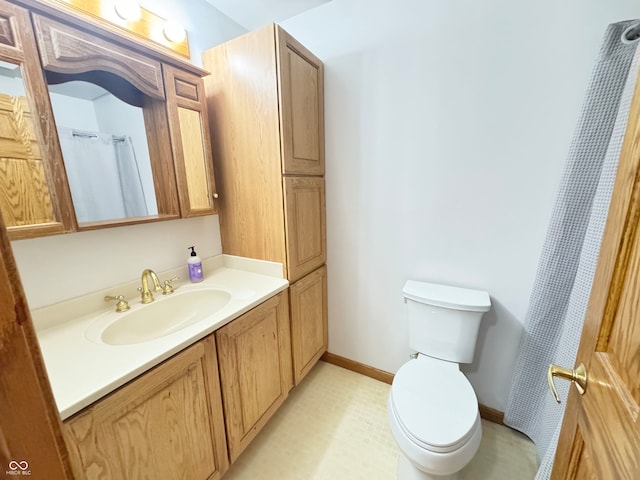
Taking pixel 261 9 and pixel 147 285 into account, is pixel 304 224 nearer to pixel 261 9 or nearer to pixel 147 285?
pixel 147 285

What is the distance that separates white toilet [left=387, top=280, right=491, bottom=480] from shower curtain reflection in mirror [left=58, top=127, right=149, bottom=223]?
1.45 meters

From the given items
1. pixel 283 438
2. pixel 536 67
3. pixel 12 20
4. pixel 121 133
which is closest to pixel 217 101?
pixel 121 133

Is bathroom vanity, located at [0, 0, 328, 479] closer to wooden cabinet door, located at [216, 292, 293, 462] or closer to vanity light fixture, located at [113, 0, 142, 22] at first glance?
wooden cabinet door, located at [216, 292, 293, 462]

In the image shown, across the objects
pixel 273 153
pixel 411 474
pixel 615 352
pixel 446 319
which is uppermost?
pixel 273 153

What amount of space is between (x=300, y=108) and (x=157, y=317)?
1275 mm

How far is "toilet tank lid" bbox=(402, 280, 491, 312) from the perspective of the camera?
4.23ft

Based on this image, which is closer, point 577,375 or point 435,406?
point 577,375

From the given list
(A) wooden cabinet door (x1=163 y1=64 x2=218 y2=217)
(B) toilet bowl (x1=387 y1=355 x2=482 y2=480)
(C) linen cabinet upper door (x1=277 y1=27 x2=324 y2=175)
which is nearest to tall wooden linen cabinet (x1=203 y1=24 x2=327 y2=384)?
(C) linen cabinet upper door (x1=277 y1=27 x2=324 y2=175)

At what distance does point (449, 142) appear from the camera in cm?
135

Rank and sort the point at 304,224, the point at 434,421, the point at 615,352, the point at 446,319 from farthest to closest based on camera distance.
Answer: the point at 304,224, the point at 446,319, the point at 434,421, the point at 615,352

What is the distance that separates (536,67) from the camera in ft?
3.74

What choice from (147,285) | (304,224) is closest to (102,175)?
(147,285)

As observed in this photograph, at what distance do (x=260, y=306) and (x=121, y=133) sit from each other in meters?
1.01

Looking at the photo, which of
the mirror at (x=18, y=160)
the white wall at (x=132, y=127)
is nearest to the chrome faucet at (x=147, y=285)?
the white wall at (x=132, y=127)
